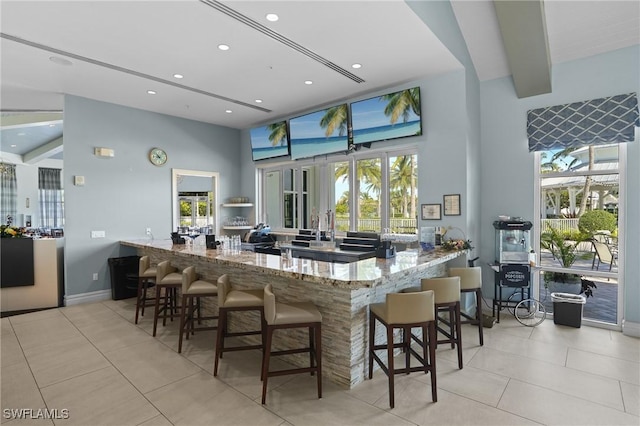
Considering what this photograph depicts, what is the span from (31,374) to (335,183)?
4562mm

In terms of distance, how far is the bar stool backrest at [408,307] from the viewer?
249cm

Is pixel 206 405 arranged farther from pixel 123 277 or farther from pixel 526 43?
pixel 526 43

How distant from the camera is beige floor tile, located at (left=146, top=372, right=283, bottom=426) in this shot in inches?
89.9

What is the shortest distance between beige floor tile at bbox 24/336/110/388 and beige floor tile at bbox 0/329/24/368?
0.24 feet

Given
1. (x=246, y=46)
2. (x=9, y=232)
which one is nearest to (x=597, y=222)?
Result: (x=246, y=46)

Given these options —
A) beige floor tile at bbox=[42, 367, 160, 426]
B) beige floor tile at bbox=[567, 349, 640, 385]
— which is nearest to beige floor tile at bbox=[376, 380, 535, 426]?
beige floor tile at bbox=[567, 349, 640, 385]

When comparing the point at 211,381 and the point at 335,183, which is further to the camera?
the point at 335,183

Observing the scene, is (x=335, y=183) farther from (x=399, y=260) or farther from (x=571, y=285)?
(x=571, y=285)

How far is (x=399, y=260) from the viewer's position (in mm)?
3223

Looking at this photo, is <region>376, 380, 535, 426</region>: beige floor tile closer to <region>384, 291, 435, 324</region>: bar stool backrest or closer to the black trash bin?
<region>384, 291, 435, 324</region>: bar stool backrest

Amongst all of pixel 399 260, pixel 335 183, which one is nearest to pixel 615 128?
pixel 399 260

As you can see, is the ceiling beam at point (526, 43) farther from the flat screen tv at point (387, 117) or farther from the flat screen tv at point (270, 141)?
the flat screen tv at point (270, 141)

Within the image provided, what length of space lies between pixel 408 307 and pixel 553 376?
5.19 ft

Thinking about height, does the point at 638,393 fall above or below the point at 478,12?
below
